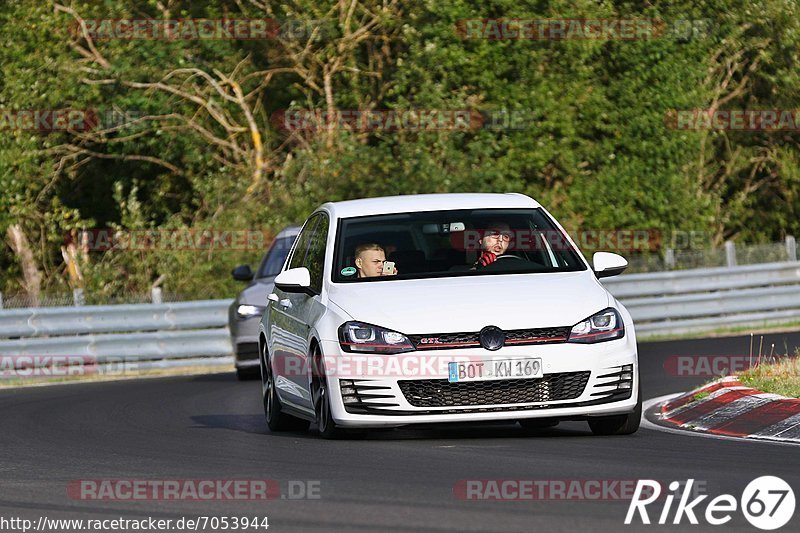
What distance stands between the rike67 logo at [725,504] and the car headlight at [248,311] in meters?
12.9

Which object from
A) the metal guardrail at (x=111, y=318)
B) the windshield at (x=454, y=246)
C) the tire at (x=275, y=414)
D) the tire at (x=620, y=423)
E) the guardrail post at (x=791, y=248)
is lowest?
the guardrail post at (x=791, y=248)

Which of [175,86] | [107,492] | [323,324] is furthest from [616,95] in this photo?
[107,492]

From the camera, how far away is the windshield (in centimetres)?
1188

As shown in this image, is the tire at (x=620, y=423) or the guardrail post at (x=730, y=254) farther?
the guardrail post at (x=730, y=254)

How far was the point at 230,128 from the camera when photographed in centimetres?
3434

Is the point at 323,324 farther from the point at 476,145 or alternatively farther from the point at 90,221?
the point at 90,221

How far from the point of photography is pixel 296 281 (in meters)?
12.0

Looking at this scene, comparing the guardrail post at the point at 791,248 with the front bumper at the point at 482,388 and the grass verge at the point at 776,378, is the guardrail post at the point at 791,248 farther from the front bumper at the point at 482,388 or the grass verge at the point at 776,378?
the front bumper at the point at 482,388

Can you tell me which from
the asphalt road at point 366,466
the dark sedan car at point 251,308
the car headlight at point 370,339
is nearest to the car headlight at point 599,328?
the asphalt road at point 366,466

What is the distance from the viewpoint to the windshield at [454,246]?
11883 mm

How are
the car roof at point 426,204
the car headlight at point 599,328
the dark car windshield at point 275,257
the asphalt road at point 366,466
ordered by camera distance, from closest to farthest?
1. the asphalt road at point 366,466
2. the car headlight at point 599,328
3. the car roof at point 426,204
4. the dark car windshield at point 275,257

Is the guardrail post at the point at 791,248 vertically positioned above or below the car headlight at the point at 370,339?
below

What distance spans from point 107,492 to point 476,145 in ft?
72.9

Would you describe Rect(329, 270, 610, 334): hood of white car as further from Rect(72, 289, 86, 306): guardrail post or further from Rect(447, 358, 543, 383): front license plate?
Rect(72, 289, 86, 306): guardrail post
